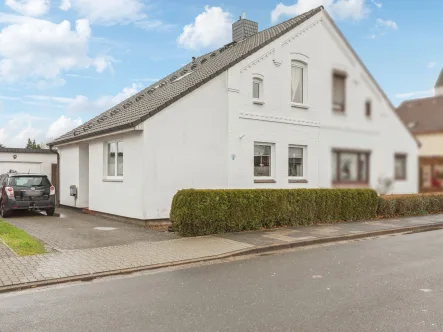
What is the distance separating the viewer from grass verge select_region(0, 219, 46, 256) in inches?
336

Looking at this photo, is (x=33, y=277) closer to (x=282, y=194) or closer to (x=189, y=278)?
(x=189, y=278)

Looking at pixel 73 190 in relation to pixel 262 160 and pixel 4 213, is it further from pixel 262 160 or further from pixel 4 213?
pixel 262 160

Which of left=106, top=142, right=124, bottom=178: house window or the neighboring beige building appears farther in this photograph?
the neighboring beige building

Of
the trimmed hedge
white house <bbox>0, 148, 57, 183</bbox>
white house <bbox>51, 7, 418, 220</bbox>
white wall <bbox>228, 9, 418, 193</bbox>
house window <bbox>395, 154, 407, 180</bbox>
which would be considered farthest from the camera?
white house <bbox>0, 148, 57, 183</bbox>

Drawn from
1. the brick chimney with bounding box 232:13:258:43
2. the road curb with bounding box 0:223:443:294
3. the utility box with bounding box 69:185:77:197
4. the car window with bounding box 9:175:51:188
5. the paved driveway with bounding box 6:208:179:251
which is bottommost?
the road curb with bounding box 0:223:443:294

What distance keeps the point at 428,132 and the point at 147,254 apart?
15962 millimetres

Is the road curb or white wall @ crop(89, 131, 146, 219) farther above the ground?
white wall @ crop(89, 131, 146, 219)

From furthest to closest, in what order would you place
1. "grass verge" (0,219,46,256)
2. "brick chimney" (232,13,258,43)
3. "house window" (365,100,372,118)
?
"brick chimney" (232,13,258,43), "house window" (365,100,372,118), "grass verge" (0,219,46,256)

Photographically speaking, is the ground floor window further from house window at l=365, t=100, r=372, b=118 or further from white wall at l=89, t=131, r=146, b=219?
white wall at l=89, t=131, r=146, b=219

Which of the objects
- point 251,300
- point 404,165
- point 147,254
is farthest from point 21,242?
point 404,165

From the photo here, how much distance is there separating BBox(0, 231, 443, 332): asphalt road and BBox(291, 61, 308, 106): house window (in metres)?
9.86

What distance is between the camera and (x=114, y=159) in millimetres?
14617

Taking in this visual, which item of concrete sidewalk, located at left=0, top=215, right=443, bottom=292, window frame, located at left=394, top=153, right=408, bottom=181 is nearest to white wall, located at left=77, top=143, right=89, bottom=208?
concrete sidewalk, located at left=0, top=215, right=443, bottom=292

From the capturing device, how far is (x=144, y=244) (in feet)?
31.5
